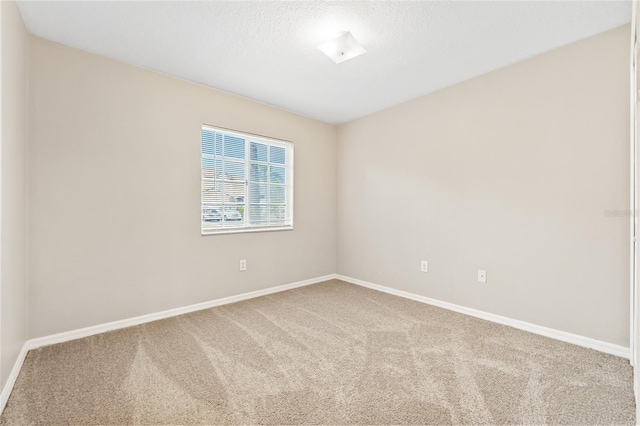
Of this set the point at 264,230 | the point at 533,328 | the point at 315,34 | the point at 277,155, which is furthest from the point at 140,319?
the point at 533,328

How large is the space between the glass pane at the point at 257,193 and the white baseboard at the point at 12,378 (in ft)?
7.30

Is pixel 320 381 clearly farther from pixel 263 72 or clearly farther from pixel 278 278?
pixel 263 72

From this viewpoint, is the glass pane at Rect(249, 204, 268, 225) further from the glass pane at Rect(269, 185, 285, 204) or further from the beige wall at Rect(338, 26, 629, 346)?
the beige wall at Rect(338, 26, 629, 346)

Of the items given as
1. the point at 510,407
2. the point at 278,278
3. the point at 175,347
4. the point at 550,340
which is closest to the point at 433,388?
the point at 510,407

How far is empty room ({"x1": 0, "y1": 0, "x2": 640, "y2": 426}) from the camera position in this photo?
1673 mm

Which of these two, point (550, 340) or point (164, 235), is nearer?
point (550, 340)

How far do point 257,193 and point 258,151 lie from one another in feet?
1.69

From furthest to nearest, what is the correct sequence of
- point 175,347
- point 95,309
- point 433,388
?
point 95,309 → point 175,347 → point 433,388

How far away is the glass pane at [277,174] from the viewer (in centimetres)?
375

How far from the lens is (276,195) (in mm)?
3801

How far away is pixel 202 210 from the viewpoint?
122 inches

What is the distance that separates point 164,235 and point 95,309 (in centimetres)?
79

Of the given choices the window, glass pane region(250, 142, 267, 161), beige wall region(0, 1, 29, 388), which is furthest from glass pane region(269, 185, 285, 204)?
beige wall region(0, 1, 29, 388)

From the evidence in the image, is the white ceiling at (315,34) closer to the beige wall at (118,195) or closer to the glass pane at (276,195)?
Result: the beige wall at (118,195)
